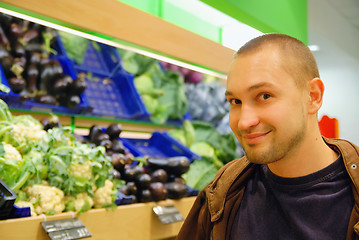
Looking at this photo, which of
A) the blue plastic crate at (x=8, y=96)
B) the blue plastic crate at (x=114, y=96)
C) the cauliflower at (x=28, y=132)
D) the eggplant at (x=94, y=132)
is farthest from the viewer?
the blue plastic crate at (x=114, y=96)

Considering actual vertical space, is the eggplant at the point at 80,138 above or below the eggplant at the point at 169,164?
above

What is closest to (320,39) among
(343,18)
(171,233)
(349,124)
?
(343,18)

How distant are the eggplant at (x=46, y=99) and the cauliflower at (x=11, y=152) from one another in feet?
2.00

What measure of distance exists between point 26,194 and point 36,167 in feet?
0.44

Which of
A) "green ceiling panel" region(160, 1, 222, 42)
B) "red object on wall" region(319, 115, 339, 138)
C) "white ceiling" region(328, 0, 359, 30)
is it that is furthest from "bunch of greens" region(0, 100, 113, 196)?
"white ceiling" region(328, 0, 359, 30)

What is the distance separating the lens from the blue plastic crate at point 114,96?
294cm

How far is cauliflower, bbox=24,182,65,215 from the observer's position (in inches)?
72.7

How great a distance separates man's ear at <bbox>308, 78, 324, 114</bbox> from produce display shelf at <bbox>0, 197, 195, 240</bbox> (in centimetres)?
119

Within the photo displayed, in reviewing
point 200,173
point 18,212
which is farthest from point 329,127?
point 18,212

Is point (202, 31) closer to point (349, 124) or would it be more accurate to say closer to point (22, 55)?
point (22, 55)

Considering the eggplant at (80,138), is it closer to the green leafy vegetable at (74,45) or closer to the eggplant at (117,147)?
the eggplant at (117,147)

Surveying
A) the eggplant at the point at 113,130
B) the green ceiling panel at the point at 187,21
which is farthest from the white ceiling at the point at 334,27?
the eggplant at the point at 113,130

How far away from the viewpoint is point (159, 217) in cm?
231

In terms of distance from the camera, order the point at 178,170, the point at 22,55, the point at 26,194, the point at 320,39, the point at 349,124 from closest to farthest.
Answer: the point at 26,194, the point at 22,55, the point at 178,170, the point at 320,39, the point at 349,124
